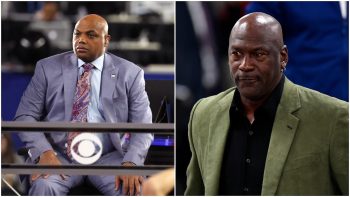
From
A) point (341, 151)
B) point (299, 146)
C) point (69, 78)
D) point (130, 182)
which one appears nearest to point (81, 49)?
point (69, 78)

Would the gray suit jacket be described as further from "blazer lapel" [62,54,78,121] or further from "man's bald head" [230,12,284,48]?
"man's bald head" [230,12,284,48]

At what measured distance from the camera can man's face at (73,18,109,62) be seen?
11.7ft

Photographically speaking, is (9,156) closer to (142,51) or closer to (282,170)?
(142,51)

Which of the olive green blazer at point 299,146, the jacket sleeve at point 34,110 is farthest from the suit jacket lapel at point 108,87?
the olive green blazer at point 299,146

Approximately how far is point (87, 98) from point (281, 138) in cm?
115

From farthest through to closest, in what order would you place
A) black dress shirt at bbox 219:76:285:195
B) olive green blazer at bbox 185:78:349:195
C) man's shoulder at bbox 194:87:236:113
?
1. man's shoulder at bbox 194:87:236:113
2. black dress shirt at bbox 219:76:285:195
3. olive green blazer at bbox 185:78:349:195

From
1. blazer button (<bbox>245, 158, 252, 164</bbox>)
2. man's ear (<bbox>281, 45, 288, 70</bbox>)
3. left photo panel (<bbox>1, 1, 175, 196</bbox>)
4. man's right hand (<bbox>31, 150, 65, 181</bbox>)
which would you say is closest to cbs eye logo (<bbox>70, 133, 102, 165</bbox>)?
left photo panel (<bbox>1, 1, 175, 196</bbox>)

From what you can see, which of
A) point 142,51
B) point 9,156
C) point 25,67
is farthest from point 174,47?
point 9,156

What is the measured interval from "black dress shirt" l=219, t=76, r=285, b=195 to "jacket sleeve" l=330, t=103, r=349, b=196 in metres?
0.33

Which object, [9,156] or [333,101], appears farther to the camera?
[9,156]

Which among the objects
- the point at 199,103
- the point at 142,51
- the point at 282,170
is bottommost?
the point at 282,170

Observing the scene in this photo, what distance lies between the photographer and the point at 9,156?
3582mm

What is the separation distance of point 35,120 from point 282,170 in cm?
145

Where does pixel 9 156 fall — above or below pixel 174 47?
below
